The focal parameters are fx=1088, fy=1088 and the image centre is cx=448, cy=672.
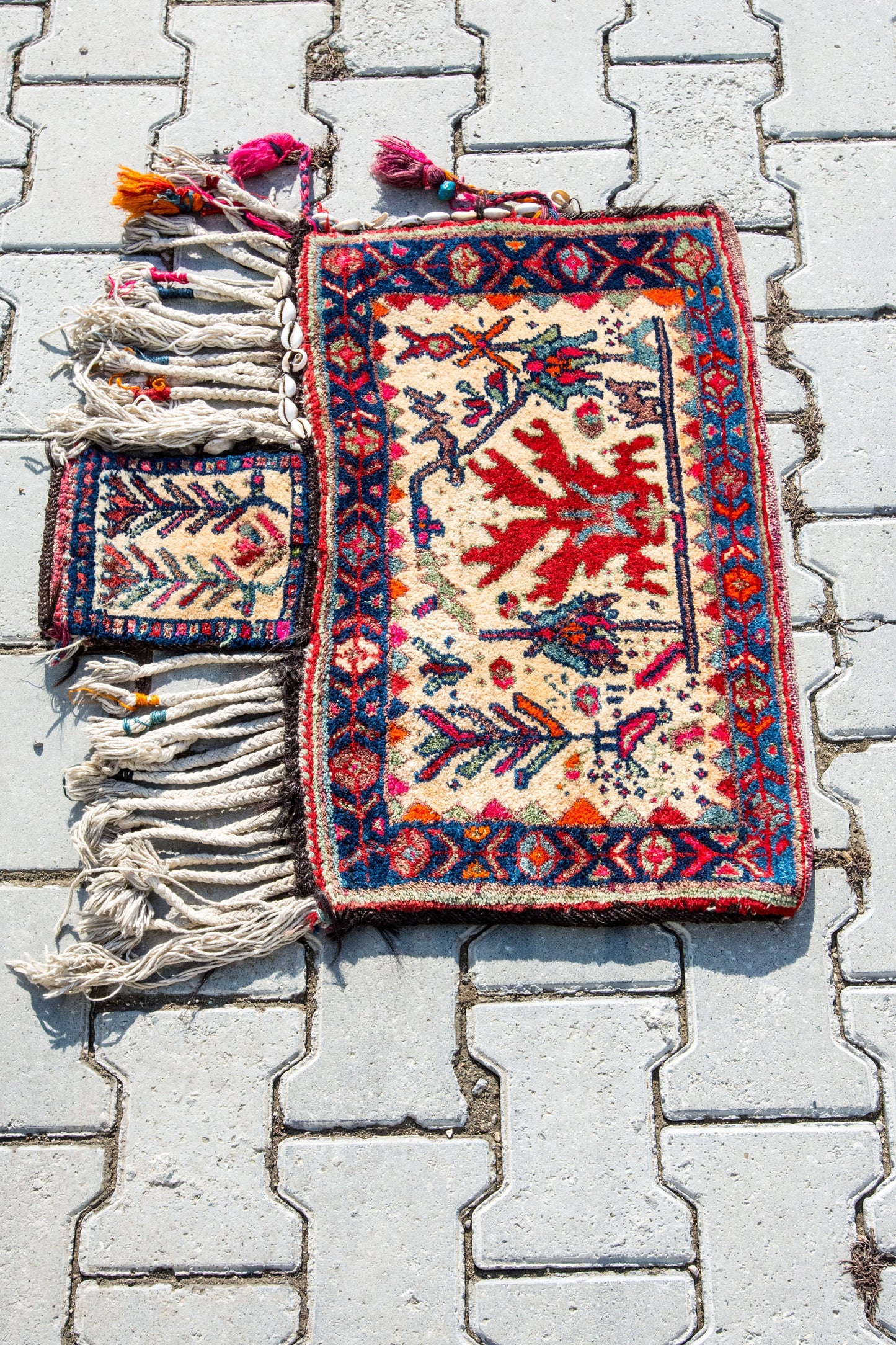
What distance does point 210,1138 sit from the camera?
6.59 ft

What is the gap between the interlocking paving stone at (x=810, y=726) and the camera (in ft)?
7.10

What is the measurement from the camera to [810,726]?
7.29 feet

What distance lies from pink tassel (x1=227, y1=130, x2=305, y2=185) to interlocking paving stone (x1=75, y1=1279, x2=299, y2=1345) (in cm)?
228

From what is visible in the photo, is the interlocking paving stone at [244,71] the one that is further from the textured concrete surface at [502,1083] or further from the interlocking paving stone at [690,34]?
the interlocking paving stone at [690,34]

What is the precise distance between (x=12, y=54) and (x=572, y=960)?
245 cm

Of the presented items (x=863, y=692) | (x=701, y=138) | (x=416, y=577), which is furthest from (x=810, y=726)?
(x=701, y=138)

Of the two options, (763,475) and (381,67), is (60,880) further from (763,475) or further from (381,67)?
(381,67)

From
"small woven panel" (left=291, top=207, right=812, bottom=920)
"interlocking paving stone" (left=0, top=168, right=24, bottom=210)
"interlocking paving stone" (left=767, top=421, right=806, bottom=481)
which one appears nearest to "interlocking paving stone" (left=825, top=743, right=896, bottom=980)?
"small woven panel" (left=291, top=207, right=812, bottom=920)

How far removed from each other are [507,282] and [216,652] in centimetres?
103

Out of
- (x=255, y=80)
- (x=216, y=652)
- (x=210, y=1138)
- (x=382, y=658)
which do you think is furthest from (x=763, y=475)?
(x=210, y=1138)

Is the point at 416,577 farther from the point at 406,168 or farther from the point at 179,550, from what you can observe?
the point at 406,168

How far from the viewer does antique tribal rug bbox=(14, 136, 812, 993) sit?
2.10 metres

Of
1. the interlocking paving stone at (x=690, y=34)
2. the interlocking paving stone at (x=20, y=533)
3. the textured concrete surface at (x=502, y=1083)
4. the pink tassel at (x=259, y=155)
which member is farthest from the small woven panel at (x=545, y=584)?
the interlocking paving stone at (x=20, y=533)

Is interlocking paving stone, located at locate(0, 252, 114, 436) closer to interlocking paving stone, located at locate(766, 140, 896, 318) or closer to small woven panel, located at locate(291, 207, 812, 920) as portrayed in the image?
small woven panel, located at locate(291, 207, 812, 920)
